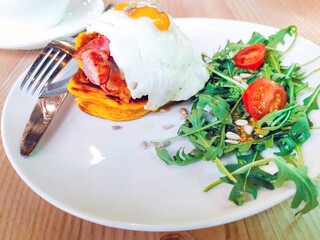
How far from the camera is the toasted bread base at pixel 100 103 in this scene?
4.26 feet

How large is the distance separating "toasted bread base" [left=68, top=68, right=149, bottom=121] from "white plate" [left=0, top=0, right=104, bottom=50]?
0.75m

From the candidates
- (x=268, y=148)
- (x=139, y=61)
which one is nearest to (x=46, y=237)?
(x=139, y=61)

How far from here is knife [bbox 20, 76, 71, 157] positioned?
1.13m

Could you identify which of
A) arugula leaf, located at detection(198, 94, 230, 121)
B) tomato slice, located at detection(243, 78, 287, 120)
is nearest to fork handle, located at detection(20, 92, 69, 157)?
arugula leaf, located at detection(198, 94, 230, 121)

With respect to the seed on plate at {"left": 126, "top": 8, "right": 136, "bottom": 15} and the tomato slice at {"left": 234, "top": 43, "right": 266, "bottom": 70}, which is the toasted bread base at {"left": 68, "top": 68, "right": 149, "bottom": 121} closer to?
the seed on plate at {"left": 126, "top": 8, "right": 136, "bottom": 15}

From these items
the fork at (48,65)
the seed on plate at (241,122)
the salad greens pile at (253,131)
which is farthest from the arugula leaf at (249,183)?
the fork at (48,65)

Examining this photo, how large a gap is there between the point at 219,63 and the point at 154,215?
991 mm

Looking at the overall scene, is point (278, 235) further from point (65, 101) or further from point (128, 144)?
point (65, 101)

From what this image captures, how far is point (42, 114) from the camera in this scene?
128 cm

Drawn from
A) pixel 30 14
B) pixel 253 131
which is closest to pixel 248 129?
pixel 253 131

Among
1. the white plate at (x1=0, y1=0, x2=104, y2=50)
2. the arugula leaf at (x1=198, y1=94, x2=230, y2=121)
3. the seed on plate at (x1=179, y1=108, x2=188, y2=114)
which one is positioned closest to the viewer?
the arugula leaf at (x1=198, y1=94, x2=230, y2=121)

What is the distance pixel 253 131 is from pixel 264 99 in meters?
0.15

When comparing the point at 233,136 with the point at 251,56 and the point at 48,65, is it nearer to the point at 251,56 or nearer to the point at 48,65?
the point at 251,56

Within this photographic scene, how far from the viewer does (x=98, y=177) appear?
106 cm
